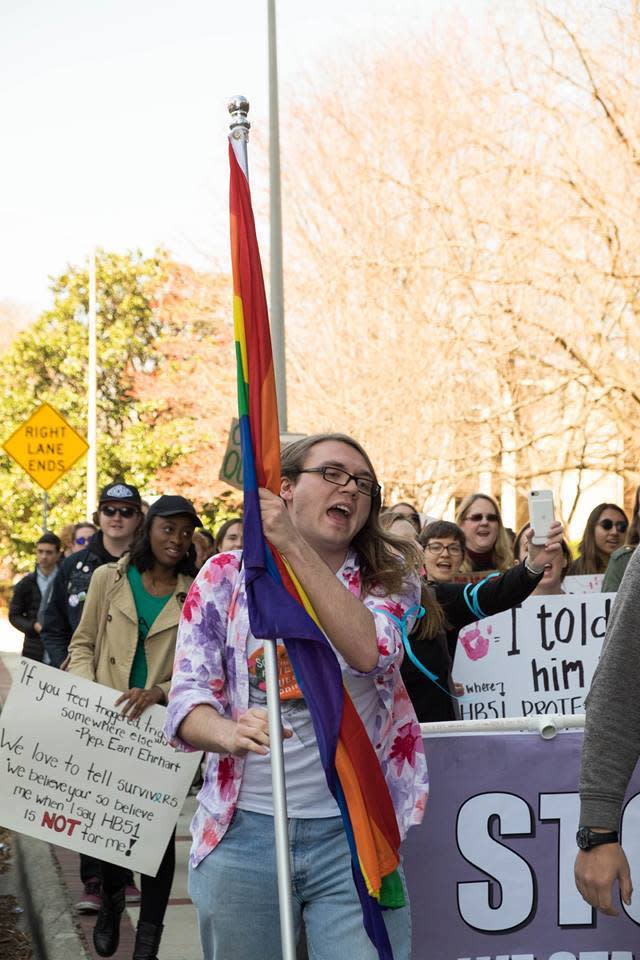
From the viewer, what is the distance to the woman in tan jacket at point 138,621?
616 cm

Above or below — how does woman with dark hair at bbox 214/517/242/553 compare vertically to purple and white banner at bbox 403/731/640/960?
above

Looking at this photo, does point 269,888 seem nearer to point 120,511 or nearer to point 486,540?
point 120,511

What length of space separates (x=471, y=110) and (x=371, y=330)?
373 centimetres

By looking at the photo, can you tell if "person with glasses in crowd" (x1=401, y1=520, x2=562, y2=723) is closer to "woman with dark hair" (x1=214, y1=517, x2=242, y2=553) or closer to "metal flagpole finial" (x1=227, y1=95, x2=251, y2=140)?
"metal flagpole finial" (x1=227, y1=95, x2=251, y2=140)

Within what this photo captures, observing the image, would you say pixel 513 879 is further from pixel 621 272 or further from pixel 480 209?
pixel 480 209

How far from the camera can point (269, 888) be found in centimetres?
325

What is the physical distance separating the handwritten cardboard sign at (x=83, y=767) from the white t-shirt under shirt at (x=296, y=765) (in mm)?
2739

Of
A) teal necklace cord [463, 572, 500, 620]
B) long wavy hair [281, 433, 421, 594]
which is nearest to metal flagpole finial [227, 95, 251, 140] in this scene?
long wavy hair [281, 433, 421, 594]

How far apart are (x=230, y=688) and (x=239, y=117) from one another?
1.31 m

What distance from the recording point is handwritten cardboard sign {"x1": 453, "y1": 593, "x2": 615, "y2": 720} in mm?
6824

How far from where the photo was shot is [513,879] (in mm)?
4324

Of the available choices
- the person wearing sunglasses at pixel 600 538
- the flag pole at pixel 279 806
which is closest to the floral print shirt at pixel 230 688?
the flag pole at pixel 279 806

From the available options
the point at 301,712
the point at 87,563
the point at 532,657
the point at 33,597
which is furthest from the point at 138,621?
the point at 33,597

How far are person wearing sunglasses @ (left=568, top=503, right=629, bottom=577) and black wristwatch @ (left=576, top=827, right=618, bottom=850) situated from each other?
6.83 m
